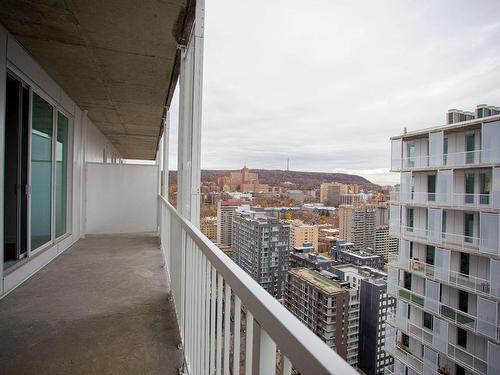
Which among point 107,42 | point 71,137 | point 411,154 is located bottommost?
point 411,154

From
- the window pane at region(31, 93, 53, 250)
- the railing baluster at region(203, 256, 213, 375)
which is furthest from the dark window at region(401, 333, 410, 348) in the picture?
the window pane at region(31, 93, 53, 250)

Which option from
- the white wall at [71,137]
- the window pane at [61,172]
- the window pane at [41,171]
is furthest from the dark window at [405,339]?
the window pane at [61,172]

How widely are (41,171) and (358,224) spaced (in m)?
4.44

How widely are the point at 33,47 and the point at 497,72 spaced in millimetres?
4298

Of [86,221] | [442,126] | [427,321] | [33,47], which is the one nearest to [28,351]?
[427,321]

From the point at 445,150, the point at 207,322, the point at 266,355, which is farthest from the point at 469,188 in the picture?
the point at 207,322

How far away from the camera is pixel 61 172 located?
491cm

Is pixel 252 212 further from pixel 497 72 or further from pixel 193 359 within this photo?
pixel 193 359

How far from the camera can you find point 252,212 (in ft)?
3.66

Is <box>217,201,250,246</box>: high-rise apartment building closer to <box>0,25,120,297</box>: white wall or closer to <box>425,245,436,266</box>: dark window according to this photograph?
<box>425,245,436,266</box>: dark window

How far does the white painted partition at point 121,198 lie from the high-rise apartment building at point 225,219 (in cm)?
595

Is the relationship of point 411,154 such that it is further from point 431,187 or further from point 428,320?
point 428,320

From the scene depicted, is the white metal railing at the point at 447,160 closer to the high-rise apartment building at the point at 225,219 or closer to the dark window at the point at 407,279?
the dark window at the point at 407,279

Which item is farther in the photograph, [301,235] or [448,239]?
[301,235]
